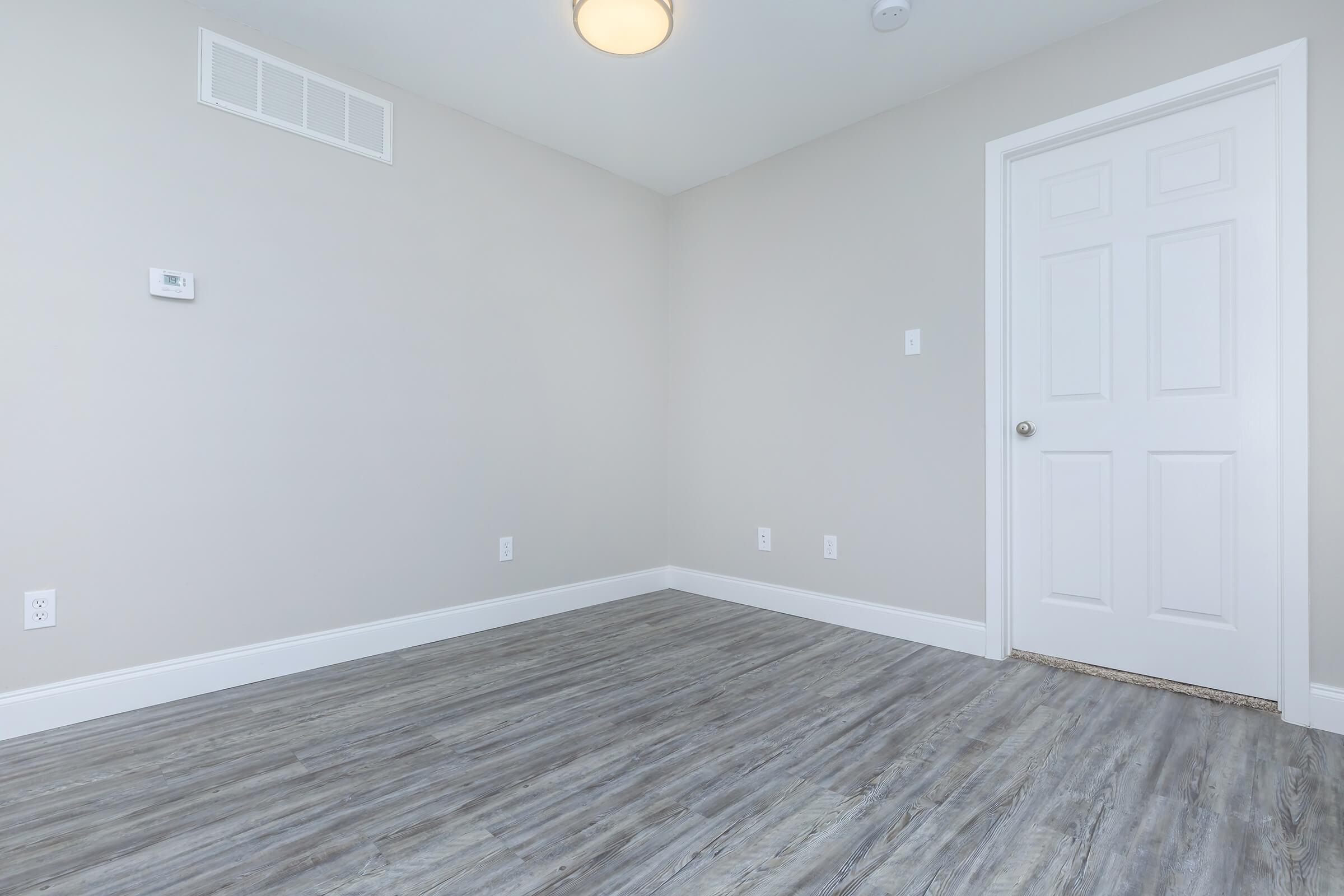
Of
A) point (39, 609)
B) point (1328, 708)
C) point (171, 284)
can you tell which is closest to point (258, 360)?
point (171, 284)

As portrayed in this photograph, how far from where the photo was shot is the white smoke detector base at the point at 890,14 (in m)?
2.27

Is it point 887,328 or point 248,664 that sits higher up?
point 887,328

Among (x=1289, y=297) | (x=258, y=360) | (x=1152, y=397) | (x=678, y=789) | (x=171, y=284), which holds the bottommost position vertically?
→ (x=678, y=789)

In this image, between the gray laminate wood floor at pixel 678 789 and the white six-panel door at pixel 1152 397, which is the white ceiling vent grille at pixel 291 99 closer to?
the gray laminate wood floor at pixel 678 789

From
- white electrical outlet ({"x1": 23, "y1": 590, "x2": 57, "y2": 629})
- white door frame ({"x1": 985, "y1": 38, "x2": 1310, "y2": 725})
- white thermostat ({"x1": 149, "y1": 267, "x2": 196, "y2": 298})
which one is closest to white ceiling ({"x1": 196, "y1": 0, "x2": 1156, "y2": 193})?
white door frame ({"x1": 985, "y1": 38, "x2": 1310, "y2": 725})

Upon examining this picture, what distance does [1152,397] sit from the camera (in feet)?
7.86

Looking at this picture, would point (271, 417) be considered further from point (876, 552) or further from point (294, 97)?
point (876, 552)

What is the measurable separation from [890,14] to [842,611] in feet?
8.28

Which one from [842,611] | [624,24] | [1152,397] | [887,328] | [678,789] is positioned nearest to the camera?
[678,789]

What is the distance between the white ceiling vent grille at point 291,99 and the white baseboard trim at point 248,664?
2025 millimetres

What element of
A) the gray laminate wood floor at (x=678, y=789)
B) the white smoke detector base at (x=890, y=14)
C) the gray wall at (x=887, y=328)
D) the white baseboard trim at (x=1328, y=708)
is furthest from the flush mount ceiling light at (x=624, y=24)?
the white baseboard trim at (x=1328, y=708)

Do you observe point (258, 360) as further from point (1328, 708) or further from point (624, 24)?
point (1328, 708)

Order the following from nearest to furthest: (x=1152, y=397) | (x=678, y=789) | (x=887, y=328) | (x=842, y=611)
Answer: (x=678, y=789), (x=1152, y=397), (x=887, y=328), (x=842, y=611)

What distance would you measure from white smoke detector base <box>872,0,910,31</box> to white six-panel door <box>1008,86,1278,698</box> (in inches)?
31.5
